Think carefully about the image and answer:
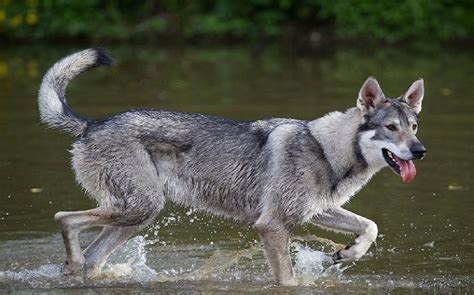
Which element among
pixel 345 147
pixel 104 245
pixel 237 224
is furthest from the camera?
pixel 237 224

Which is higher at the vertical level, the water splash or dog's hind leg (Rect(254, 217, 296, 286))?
dog's hind leg (Rect(254, 217, 296, 286))

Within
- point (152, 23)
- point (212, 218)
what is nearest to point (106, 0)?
point (152, 23)

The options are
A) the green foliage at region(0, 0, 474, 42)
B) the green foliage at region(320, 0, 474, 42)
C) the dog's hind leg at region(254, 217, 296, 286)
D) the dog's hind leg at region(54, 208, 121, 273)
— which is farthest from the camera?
the green foliage at region(0, 0, 474, 42)

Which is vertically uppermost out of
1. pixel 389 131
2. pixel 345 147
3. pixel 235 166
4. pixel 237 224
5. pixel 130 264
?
pixel 389 131

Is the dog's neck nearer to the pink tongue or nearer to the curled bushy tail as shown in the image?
the pink tongue

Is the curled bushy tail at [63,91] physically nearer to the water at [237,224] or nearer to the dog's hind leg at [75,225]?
the dog's hind leg at [75,225]

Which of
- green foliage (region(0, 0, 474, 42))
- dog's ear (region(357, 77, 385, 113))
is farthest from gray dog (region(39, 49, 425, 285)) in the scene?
green foliage (region(0, 0, 474, 42))

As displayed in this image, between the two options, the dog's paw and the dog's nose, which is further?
the dog's paw

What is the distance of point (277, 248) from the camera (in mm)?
7980

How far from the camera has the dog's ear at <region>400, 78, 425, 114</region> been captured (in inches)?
317

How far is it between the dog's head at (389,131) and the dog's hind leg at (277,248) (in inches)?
31.8

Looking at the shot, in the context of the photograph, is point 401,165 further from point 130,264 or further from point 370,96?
point 130,264

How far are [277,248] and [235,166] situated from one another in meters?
0.72

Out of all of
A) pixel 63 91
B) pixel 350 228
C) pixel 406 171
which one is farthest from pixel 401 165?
pixel 63 91
